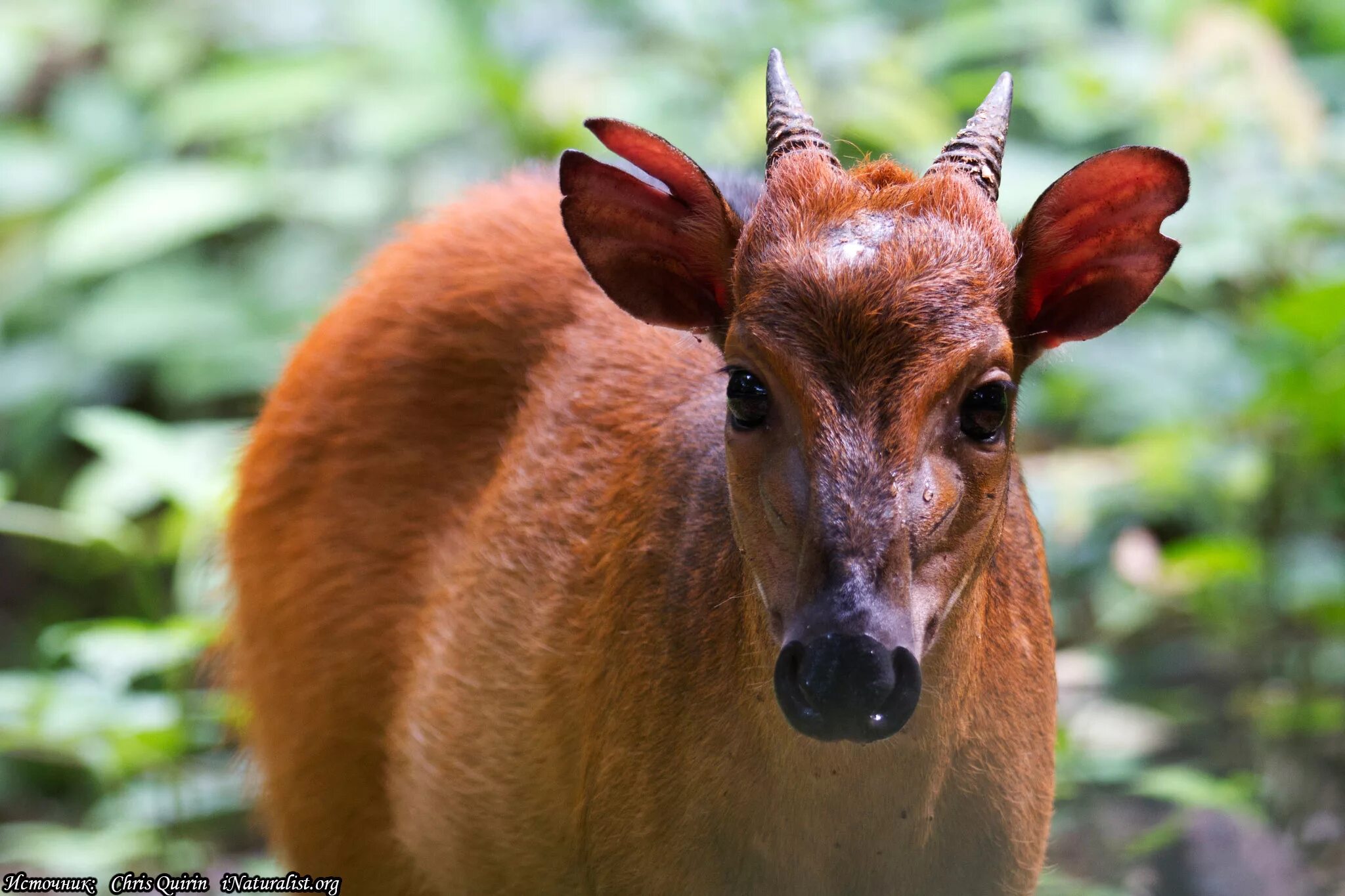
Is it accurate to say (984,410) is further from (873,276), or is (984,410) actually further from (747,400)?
(747,400)

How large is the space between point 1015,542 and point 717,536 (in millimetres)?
784

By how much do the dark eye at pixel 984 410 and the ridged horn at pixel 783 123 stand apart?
0.76 m

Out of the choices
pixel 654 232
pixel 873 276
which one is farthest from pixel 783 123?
pixel 873 276

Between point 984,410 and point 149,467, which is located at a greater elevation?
point 149,467

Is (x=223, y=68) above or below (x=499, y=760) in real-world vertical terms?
above

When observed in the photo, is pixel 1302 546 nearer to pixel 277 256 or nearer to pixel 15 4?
pixel 277 256

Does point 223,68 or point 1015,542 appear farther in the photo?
point 223,68

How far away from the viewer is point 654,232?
389 centimetres

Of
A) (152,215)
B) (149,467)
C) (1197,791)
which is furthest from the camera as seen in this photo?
(152,215)

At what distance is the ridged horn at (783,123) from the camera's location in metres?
3.78

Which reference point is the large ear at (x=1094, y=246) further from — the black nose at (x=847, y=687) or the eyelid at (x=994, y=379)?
the black nose at (x=847, y=687)

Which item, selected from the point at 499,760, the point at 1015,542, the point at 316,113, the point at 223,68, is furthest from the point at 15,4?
the point at 1015,542

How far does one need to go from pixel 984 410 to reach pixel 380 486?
8.18 feet

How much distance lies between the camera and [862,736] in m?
3.00
